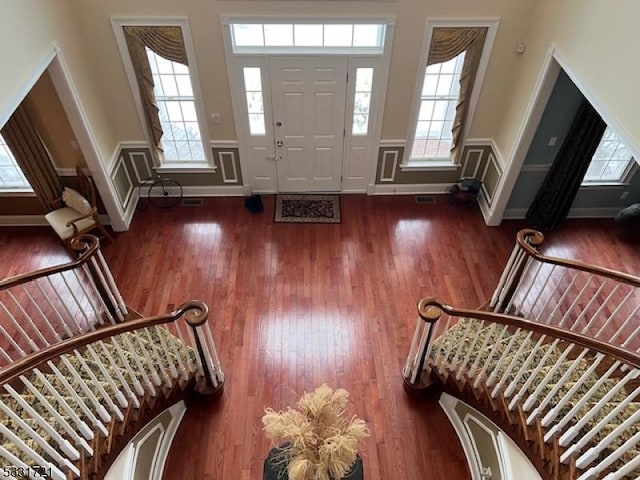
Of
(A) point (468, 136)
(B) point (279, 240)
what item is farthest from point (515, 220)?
(B) point (279, 240)

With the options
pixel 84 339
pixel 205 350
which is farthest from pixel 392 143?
pixel 84 339

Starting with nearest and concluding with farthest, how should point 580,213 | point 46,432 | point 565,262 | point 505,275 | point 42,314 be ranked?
point 46,432, point 42,314, point 565,262, point 505,275, point 580,213

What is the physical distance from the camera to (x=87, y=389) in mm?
2830

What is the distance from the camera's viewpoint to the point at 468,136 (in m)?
5.91

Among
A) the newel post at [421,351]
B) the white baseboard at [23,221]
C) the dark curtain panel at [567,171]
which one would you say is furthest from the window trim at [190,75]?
the dark curtain panel at [567,171]

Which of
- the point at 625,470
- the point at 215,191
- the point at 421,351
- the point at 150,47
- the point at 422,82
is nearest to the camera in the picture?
the point at 625,470

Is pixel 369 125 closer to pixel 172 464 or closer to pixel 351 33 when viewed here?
pixel 351 33

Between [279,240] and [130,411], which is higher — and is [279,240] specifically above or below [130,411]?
below

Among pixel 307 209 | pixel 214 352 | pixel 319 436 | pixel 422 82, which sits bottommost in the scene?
pixel 307 209

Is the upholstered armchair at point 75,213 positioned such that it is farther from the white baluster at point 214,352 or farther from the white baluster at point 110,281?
the white baluster at point 214,352

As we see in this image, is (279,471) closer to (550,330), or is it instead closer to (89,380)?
(89,380)

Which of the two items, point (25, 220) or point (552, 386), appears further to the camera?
point (25, 220)

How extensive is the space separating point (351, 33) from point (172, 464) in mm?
4591

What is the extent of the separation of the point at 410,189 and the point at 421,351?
3.01 metres
